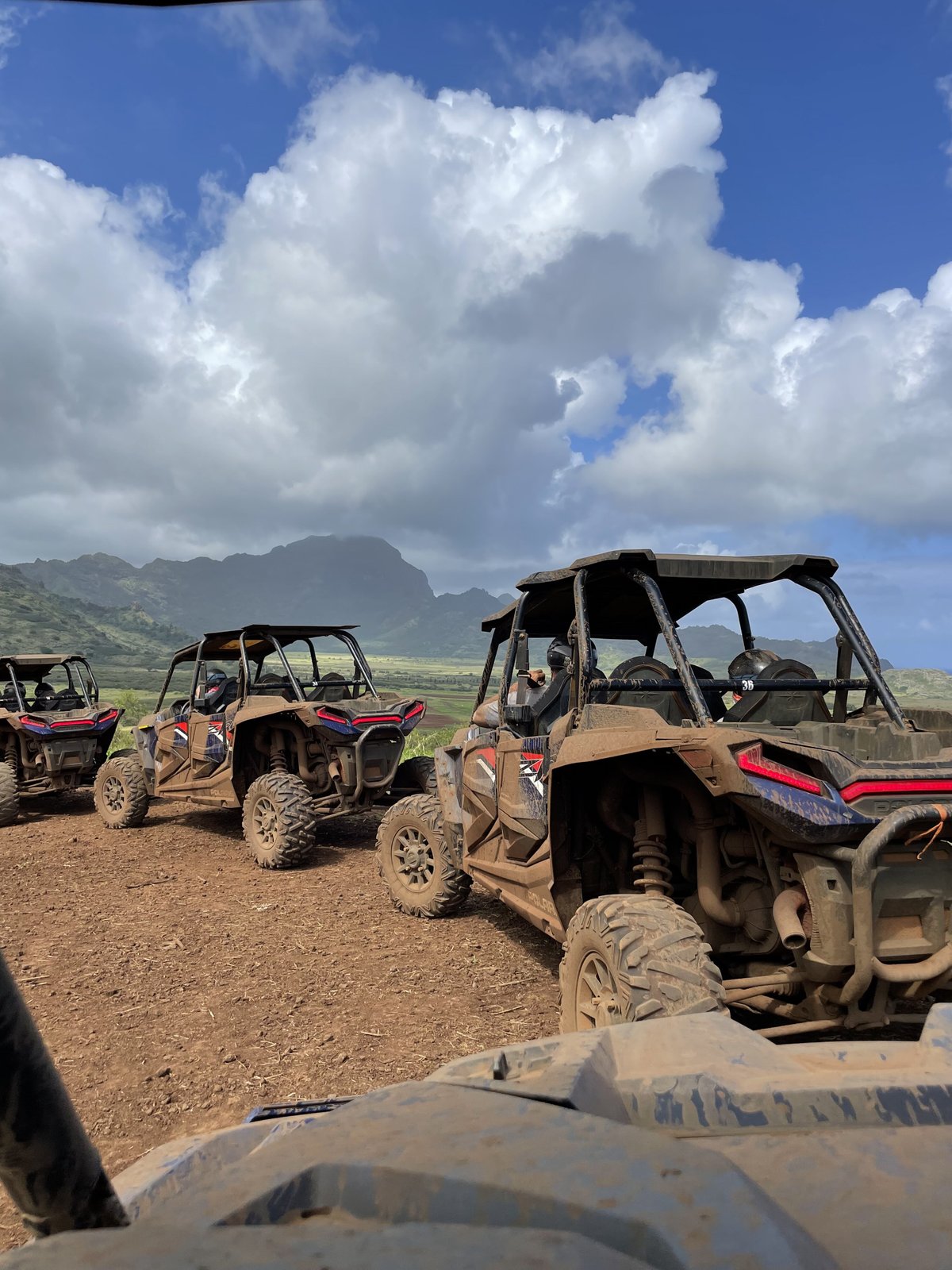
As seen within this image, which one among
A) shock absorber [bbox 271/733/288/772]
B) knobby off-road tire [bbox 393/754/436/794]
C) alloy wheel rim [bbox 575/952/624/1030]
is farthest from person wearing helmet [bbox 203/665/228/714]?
alloy wheel rim [bbox 575/952/624/1030]

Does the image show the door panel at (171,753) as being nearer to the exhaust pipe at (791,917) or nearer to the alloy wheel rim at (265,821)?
the alloy wheel rim at (265,821)

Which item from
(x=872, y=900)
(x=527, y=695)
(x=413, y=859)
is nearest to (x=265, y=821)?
(x=413, y=859)

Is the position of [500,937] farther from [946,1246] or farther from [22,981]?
[946,1246]

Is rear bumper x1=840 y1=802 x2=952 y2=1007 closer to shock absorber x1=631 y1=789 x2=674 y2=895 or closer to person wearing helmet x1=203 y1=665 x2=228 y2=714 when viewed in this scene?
shock absorber x1=631 y1=789 x2=674 y2=895

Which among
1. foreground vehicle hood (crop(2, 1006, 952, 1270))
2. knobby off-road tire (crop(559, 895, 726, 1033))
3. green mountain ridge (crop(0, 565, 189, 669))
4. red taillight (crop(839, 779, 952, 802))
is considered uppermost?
green mountain ridge (crop(0, 565, 189, 669))

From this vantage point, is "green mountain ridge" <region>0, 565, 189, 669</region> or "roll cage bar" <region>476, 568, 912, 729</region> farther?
"green mountain ridge" <region>0, 565, 189, 669</region>

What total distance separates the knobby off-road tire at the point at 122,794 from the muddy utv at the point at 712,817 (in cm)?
601

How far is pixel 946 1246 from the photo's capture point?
3.14ft

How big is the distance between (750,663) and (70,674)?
37.9 feet

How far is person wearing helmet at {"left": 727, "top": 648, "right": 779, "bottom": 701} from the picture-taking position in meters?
4.46

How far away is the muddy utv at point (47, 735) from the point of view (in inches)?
435

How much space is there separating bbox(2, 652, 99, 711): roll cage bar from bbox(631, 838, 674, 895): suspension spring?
1053 cm

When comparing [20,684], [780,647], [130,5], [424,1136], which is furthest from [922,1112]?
[20,684]

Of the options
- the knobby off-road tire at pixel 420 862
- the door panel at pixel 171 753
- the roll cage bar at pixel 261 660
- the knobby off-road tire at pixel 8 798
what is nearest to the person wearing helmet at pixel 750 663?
the knobby off-road tire at pixel 420 862
